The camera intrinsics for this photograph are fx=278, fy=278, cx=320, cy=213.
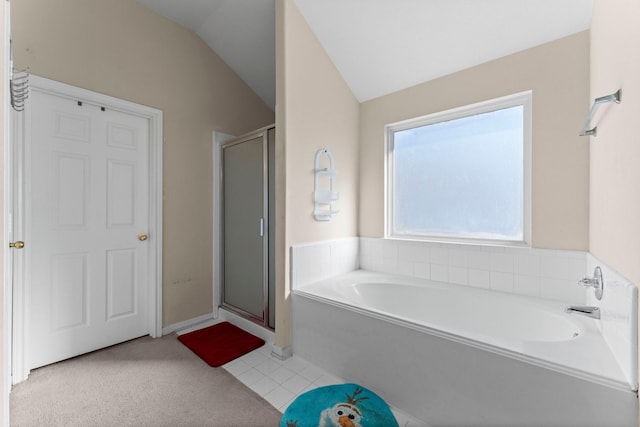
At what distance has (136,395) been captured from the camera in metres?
1.66

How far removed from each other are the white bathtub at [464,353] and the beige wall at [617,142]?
40 cm

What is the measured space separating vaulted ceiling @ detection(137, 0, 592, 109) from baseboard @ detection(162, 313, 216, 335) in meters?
2.53

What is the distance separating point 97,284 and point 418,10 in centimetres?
311

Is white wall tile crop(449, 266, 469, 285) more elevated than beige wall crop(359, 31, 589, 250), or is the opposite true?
beige wall crop(359, 31, 589, 250)

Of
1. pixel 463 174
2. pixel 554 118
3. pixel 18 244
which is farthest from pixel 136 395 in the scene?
pixel 554 118

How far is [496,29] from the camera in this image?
6.00 ft

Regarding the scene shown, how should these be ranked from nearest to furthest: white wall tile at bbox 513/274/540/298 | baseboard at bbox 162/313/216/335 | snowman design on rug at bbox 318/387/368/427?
snowman design on rug at bbox 318/387/368/427, white wall tile at bbox 513/274/540/298, baseboard at bbox 162/313/216/335

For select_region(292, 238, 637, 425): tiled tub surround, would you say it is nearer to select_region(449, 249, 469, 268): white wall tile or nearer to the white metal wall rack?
select_region(449, 249, 469, 268): white wall tile

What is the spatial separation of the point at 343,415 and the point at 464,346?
0.73 metres

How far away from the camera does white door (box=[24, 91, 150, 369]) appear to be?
1.87m

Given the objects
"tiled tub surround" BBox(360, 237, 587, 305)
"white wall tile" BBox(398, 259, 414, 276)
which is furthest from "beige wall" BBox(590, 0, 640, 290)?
"white wall tile" BBox(398, 259, 414, 276)

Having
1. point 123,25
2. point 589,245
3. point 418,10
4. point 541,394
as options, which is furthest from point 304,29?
point 541,394

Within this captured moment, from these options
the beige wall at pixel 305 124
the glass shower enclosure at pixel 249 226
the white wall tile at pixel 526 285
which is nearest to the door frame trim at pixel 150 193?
the glass shower enclosure at pixel 249 226

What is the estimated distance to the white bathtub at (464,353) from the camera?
105 centimetres
